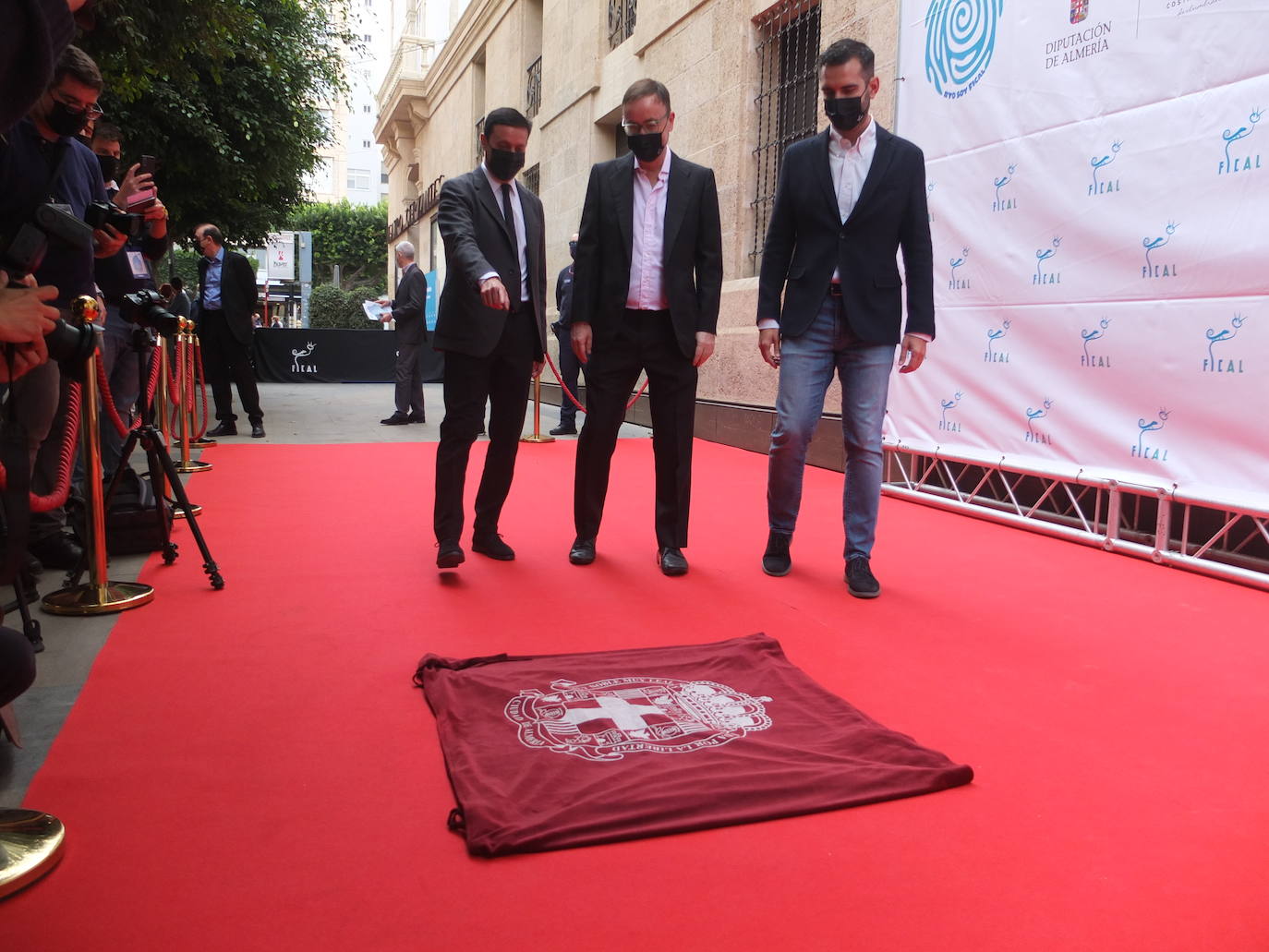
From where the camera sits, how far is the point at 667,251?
4242 millimetres

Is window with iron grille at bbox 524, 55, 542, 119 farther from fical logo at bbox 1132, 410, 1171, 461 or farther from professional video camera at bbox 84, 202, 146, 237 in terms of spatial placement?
professional video camera at bbox 84, 202, 146, 237

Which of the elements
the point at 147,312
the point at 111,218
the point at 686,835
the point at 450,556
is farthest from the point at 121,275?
the point at 686,835

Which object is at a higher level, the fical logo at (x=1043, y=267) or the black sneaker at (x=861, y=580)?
the fical logo at (x=1043, y=267)

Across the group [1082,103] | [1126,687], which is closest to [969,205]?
[1082,103]

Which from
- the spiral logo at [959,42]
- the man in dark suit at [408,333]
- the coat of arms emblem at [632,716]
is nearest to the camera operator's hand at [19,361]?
the coat of arms emblem at [632,716]

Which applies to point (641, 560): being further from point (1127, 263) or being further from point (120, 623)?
point (1127, 263)

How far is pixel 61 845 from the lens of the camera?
1.91 m

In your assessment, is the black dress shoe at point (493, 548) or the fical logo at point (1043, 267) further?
the fical logo at point (1043, 267)

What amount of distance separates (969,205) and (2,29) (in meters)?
5.44

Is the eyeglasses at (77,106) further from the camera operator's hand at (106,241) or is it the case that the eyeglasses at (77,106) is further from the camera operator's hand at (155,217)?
the camera operator's hand at (106,241)

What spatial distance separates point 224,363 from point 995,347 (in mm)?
6838

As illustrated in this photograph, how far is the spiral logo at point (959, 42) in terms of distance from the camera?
5789 millimetres

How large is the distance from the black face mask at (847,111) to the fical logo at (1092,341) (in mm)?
1736

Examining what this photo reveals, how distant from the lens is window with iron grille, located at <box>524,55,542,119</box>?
1784 cm
